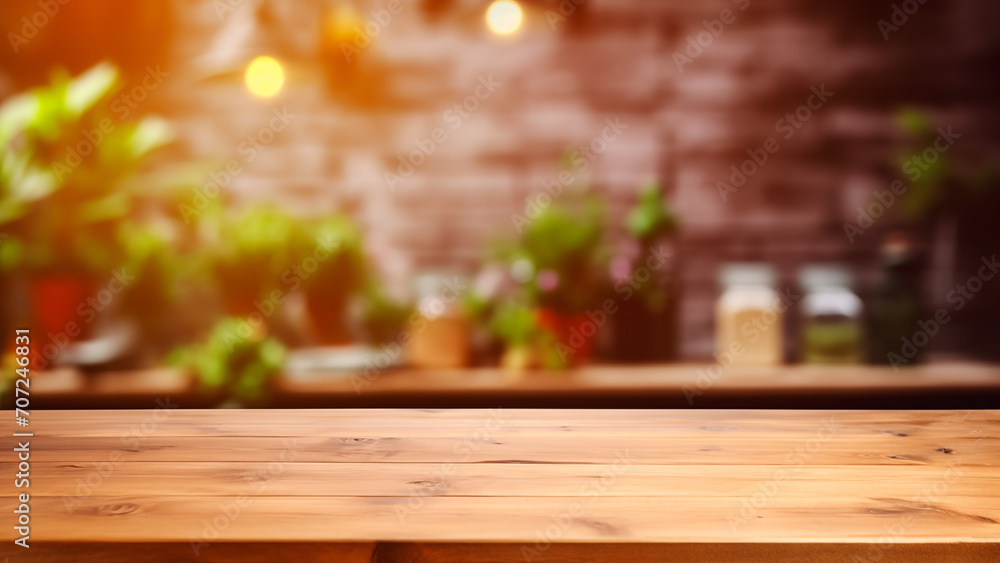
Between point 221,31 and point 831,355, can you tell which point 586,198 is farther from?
point 221,31

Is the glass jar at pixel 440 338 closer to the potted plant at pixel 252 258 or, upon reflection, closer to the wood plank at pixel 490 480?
the potted plant at pixel 252 258

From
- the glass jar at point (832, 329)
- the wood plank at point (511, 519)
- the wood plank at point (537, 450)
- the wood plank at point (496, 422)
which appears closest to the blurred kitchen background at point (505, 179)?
the glass jar at point (832, 329)

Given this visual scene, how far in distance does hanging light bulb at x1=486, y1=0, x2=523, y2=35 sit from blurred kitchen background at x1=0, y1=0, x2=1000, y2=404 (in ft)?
→ 0.34

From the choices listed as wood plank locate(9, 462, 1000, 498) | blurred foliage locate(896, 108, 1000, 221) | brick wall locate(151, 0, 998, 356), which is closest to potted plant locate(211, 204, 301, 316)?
brick wall locate(151, 0, 998, 356)

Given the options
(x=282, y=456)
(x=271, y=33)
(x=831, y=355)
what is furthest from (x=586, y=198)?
(x=282, y=456)

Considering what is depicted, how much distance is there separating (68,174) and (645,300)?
1.45 m

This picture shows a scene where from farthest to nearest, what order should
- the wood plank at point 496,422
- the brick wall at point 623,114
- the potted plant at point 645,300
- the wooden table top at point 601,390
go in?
1. the brick wall at point 623,114
2. the potted plant at point 645,300
3. the wooden table top at point 601,390
4. the wood plank at point 496,422

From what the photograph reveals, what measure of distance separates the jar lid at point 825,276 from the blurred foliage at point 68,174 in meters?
1.73

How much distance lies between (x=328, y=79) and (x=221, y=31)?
0.35 m

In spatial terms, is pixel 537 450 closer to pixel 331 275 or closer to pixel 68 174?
pixel 331 275

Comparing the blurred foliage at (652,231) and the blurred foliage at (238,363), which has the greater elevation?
the blurred foliage at (652,231)

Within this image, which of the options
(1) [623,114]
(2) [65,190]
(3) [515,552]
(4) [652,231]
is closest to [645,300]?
(4) [652,231]

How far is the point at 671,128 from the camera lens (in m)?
1.99

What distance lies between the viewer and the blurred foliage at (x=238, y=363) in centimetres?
157
